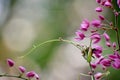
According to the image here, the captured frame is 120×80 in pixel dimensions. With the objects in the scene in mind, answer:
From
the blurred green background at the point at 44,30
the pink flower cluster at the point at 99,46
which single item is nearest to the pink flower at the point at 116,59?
the pink flower cluster at the point at 99,46

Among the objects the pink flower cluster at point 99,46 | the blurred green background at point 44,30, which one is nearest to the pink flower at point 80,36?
the pink flower cluster at point 99,46

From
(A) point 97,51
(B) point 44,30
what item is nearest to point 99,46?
(A) point 97,51

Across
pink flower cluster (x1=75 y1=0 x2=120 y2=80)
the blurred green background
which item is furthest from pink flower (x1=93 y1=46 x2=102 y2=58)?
the blurred green background

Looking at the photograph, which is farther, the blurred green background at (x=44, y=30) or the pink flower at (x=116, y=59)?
the blurred green background at (x=44, y=30)

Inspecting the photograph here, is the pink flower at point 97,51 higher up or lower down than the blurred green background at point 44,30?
lower down

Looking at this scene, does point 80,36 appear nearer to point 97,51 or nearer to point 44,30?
point 97,51

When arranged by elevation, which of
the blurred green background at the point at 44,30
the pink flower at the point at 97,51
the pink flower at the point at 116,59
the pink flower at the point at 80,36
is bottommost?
the pink flower at the point at 116,59

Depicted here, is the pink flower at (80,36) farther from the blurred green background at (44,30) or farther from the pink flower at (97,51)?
the blurred green background at (44,30)

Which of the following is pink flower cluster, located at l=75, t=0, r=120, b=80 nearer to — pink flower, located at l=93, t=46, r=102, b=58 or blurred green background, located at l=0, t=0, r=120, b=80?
pink flower, located at l=93, t=46, r=102, b=58

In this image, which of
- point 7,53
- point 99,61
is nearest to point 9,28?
point 7,53
